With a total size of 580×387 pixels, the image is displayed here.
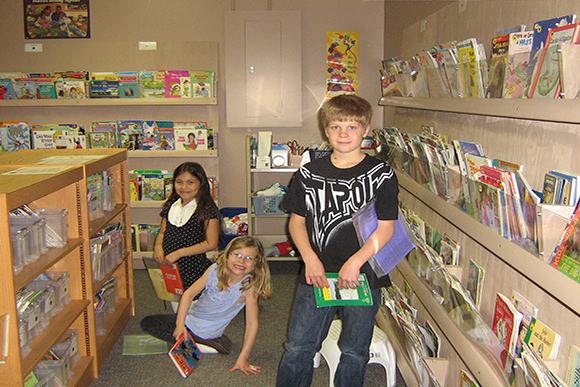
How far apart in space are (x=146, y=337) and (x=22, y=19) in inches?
131

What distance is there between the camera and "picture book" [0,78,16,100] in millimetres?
4332

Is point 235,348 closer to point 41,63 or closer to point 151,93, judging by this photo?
point 151,93

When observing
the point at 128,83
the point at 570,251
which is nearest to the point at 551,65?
the point at 570,251

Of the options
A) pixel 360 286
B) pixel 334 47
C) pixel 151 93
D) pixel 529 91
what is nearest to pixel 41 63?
pixel 151 93

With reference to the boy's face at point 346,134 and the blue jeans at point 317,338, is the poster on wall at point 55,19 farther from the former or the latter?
the blue jeans at point 317,338

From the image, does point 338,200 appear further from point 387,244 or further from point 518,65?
point 518,65

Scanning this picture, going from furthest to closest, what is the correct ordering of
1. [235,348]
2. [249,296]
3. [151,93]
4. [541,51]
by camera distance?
[151,93] < [235,348] < [249,296] < [541,51]

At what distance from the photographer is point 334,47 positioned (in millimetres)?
4523

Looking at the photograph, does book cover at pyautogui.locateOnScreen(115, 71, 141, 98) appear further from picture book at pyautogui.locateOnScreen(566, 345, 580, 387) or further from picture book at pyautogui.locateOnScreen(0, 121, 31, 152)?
picture book at pyautogui.locateOnScreen(566, 345, 580, 387)

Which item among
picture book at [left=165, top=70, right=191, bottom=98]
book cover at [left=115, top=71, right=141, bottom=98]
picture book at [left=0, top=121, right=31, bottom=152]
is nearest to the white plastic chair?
picture book at [left=165, top=70, right=191, bottom=98]

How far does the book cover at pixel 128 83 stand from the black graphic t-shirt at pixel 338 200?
296 cm

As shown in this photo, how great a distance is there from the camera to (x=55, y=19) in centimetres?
450

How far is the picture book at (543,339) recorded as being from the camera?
1.31 metres

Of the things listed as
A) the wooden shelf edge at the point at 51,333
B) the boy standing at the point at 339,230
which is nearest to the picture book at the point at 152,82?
the wooden shelf edge at the point at 51,333
